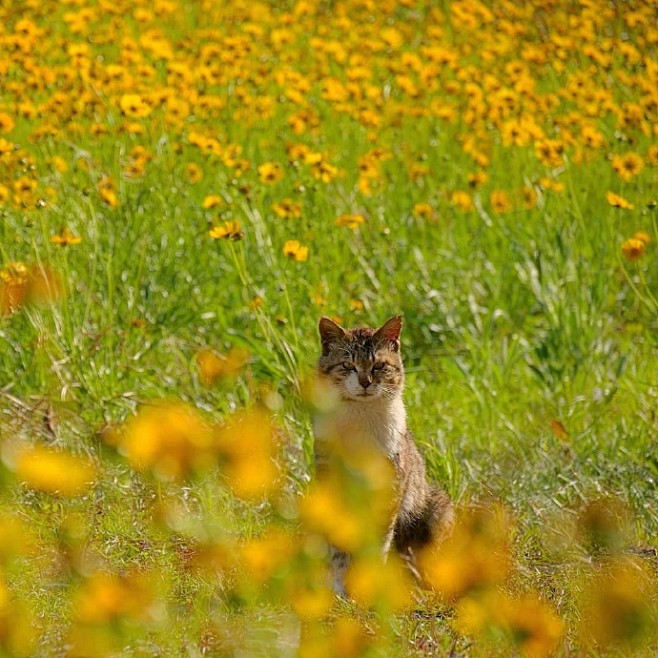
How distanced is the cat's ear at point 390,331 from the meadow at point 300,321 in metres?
0.44

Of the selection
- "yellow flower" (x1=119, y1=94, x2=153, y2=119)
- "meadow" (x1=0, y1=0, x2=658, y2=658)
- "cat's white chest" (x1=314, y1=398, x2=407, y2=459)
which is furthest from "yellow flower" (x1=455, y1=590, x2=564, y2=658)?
"yellow flower" (x1=119, y1=94, x2=153, y2=119)

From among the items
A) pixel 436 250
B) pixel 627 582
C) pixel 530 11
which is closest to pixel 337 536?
pixel 627 582

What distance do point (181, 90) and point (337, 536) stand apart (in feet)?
14.6

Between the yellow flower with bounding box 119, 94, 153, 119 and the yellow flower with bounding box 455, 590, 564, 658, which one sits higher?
the yellow flower with bounding box 455, 590, 564, 658

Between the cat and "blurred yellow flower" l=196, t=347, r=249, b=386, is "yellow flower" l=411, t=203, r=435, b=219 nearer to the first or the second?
"blurred yellow flower" l=196, t=347, r=249, b=386

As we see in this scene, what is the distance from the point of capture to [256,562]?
1915 millimetres

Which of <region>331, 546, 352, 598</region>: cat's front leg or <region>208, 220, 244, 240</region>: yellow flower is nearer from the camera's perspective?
<region>331, 546, 352, 598</region>: cat's front leg

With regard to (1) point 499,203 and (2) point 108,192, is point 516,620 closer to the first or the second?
(2) point 108,192

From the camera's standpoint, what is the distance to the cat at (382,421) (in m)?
3.51

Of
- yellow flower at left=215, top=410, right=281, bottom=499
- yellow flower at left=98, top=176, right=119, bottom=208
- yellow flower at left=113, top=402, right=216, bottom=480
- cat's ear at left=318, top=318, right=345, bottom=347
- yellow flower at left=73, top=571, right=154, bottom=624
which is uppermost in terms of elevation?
yellow flower at left=113, top=402, right=216, bottom=480

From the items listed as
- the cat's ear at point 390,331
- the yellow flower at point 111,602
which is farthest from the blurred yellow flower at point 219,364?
the yellow flower at point 111,602

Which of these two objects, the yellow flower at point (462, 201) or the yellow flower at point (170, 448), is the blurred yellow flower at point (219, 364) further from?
the yellow flower at point (170, 448)

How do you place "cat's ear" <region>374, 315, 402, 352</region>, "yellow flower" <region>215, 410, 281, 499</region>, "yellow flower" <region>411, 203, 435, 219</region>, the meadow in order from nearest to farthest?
"yellow flower" <region>215, 410, 281, 499</region>, the meadow, "cat's ear" <region>374, 315, 402, 352</region>, "yellow flower" <region>411, 203, 435, 219</region>

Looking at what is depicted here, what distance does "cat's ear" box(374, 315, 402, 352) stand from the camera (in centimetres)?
367
